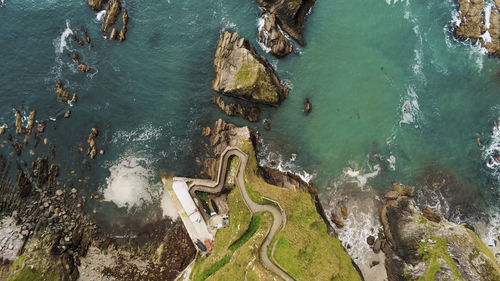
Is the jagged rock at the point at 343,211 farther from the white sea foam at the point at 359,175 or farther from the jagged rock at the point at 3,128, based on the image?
the jagged rock at the point at 3,128

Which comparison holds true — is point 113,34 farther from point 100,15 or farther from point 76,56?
point 76,56

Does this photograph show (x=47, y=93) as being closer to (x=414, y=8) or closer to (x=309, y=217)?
(x=309, y=217)

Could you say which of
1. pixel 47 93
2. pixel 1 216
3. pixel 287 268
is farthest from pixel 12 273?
pixel 287 268

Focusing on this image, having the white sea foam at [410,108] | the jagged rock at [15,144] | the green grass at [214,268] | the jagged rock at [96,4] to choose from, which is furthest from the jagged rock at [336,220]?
the jagged rock at [96,4]

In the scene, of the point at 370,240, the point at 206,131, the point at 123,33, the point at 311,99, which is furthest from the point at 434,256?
the point at 123,33

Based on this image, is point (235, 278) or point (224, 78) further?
point (224, 78)

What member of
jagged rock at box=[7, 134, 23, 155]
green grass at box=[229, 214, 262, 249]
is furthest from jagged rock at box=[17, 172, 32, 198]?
green grass at box=[229, 214, 262, 249]
